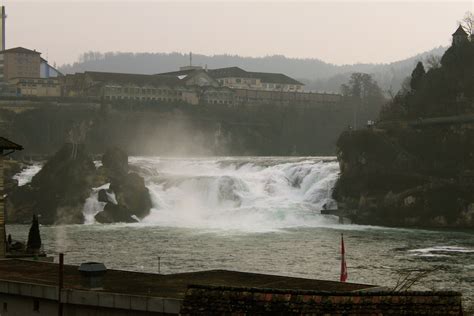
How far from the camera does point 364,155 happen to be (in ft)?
378

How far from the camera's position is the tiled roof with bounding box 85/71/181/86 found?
179750 millimetres

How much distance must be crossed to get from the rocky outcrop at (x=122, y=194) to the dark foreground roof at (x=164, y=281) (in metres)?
69.9

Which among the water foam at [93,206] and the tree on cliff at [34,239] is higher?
the tree on cliff at [34,239]

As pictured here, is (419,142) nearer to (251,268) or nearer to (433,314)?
(251,268)

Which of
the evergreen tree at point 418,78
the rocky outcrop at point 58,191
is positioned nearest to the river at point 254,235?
the rocky outcrop at point 58,191

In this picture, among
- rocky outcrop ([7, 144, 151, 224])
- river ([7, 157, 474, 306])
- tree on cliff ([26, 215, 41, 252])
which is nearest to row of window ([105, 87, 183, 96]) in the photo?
river ([7, 157, 474, 306])

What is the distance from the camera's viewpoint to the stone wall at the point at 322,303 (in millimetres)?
14922

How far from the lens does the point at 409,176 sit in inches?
4377

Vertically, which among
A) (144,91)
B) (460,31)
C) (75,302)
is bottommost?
(75,302)

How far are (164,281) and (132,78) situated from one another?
520 ft

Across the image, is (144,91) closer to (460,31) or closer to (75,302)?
(460,31)

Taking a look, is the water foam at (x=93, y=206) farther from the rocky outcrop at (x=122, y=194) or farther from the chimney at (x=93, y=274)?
the chimney at (x=93, y=274)

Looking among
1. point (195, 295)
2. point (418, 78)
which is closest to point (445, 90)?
point (418, 78)

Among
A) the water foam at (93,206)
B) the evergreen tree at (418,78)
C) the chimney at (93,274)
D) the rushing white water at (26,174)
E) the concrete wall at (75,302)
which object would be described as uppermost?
the evergreen tree at (418,78)
